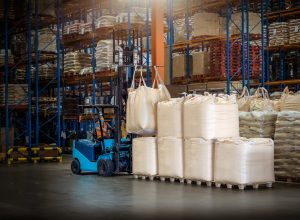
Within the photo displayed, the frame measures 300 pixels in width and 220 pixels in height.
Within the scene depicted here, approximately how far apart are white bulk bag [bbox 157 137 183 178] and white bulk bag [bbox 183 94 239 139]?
11.9 inches

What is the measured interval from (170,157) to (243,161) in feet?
5.60

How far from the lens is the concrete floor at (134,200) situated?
7.16 m

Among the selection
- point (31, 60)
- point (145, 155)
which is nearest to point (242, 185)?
point (145, 155)

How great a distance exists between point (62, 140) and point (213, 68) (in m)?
9.00

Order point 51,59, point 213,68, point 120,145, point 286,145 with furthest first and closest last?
point 51,59 < point 213,68 < point 120,145 < point 286,145

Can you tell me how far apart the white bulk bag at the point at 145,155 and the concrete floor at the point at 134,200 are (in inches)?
11.8

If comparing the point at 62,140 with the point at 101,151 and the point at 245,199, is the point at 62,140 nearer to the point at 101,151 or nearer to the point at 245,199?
the point at 101,151

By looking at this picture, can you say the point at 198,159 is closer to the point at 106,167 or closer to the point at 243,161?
the point at 243,161

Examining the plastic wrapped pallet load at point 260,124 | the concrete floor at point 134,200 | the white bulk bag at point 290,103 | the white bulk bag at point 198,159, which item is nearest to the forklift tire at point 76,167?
the concrete floor at point 134,200

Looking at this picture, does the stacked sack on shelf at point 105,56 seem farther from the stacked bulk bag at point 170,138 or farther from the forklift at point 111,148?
the stacked bulk bag at point 170,138

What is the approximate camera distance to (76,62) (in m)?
18.8

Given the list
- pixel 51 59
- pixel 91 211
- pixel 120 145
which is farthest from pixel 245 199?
pixel 51 59

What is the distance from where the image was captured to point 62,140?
2261 cm

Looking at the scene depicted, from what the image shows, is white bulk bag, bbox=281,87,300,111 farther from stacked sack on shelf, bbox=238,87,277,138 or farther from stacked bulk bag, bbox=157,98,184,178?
stacked bulk bag, bbox=157,98,184,178
